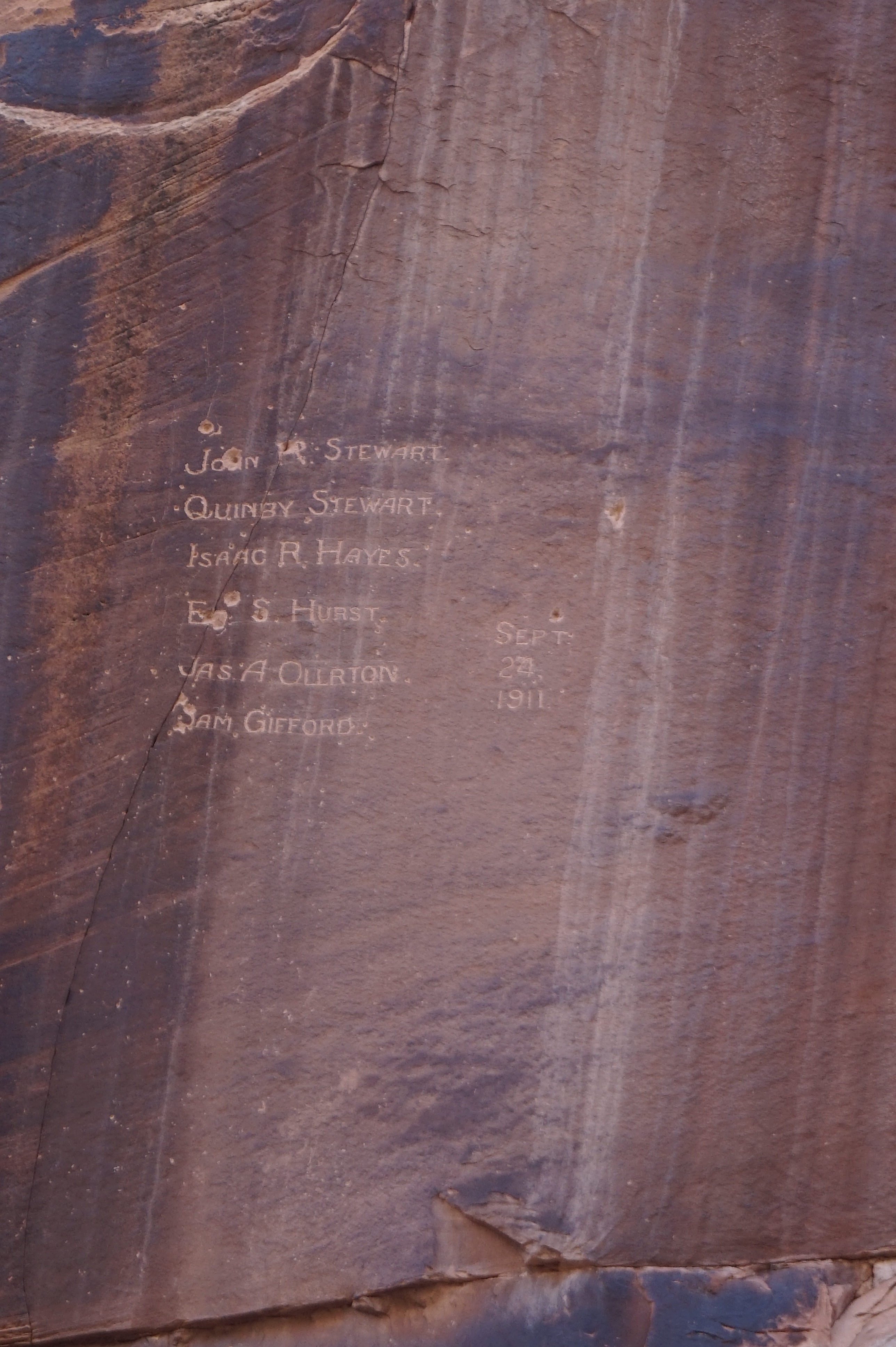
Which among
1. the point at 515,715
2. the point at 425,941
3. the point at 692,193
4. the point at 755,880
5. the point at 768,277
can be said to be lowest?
the point at 425,941

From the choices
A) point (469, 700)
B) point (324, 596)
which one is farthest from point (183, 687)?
point (469, 700)

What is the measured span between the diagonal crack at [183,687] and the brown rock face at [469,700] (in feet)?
0.04

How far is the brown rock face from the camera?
2535mm

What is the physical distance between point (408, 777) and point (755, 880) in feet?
A: 2.74

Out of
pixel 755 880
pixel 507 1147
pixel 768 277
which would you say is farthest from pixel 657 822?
pixel 768 277

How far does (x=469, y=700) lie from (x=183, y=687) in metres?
0.70

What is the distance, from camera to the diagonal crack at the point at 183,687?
2.66m

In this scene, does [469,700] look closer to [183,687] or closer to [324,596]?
[324,596]

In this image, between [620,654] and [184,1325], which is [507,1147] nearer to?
[184,1325]

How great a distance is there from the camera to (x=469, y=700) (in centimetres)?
263

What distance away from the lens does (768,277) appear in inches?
104

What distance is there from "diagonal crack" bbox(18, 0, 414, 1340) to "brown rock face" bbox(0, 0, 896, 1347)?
12 mm

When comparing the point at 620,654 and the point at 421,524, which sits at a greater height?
the point at 421,524

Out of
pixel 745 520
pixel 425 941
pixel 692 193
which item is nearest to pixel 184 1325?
pixel 425 941
